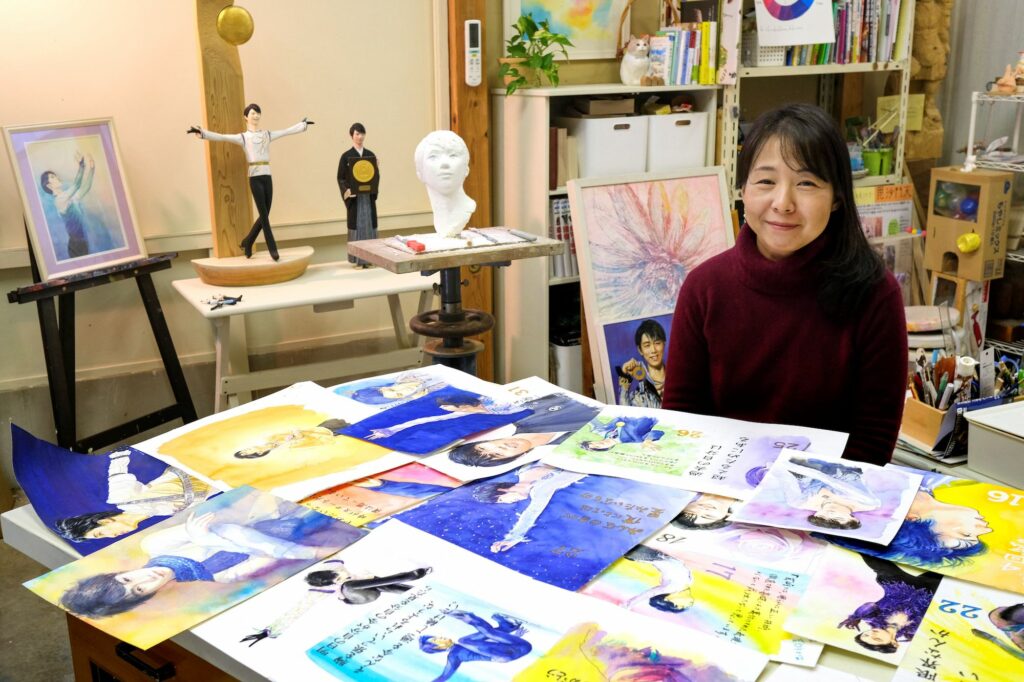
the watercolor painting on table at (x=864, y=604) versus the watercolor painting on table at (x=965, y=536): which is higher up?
the watercolor painting on table at (x=965, y=536)

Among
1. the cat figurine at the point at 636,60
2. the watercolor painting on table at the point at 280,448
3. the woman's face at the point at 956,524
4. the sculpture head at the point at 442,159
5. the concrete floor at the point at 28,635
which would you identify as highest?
the cat figurine at the point at 636,60

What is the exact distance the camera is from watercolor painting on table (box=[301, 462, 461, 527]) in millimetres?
1097

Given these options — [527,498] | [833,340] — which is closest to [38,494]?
[527,498]

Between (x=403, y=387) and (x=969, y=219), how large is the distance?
240 cm

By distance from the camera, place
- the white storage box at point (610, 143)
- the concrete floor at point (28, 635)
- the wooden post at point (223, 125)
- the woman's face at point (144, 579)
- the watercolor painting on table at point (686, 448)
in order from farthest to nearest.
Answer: the white storage box at point (610, 143) < the wooden post at point (223, 125) < the concrete floor at point (28, 635) < the watercolor painting on table at point (686, 448) < the woman's face at point (144, 579)

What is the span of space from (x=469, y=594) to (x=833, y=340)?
83 centimetres

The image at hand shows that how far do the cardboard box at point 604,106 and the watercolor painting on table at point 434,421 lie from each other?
73.0 inches

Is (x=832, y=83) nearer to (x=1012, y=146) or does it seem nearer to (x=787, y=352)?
(x=1012, y=146)

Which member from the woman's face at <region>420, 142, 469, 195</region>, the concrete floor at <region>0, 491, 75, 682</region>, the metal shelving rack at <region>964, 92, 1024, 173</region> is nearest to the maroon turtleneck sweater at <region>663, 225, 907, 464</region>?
the woman's face at <region>420, 142, 469, 195</region>

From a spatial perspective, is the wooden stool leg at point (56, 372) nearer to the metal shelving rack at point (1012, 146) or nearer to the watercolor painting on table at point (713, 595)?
the watercolor painting on table at point (713, 595)

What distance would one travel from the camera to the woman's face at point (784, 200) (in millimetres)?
1332

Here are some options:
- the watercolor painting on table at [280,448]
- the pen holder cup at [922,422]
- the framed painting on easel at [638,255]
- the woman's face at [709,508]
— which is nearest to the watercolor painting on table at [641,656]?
the woman's face at [709,508]

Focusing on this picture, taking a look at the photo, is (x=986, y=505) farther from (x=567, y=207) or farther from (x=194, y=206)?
(x=194, y=206)

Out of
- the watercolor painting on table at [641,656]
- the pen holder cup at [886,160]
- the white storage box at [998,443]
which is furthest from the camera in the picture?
the pen holder cup at [886,160]
